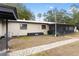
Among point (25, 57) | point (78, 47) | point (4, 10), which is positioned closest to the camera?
point (4, 10)

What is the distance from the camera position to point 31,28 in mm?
9078

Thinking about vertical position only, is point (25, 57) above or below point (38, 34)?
below

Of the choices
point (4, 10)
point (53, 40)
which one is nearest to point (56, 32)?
point (53, 40)

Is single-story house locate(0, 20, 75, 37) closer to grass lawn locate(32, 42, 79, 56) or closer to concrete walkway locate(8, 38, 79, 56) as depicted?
concrete walkway locate(8, 38, 79, 56)

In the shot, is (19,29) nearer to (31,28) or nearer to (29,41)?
(31,28)

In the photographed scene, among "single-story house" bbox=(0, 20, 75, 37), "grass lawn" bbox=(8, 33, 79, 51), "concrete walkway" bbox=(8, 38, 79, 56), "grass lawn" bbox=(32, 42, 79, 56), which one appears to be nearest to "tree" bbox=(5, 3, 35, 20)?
"single-story house" bbox=(0, 20, 75, 37)

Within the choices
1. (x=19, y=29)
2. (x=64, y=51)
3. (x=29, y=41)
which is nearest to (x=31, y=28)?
(x=19, y=29)

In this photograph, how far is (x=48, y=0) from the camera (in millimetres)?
8008

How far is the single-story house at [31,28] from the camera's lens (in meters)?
8.56

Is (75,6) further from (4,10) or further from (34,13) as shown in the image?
(4,10)

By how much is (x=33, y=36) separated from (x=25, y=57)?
0.99 meters

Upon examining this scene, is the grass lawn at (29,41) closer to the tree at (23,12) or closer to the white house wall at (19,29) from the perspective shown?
the white house wall at (19,29)

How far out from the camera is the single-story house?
856 cm

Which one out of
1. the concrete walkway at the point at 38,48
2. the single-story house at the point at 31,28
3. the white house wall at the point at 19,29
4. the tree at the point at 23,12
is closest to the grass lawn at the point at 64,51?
the concrete walkway at the point at 38,48
